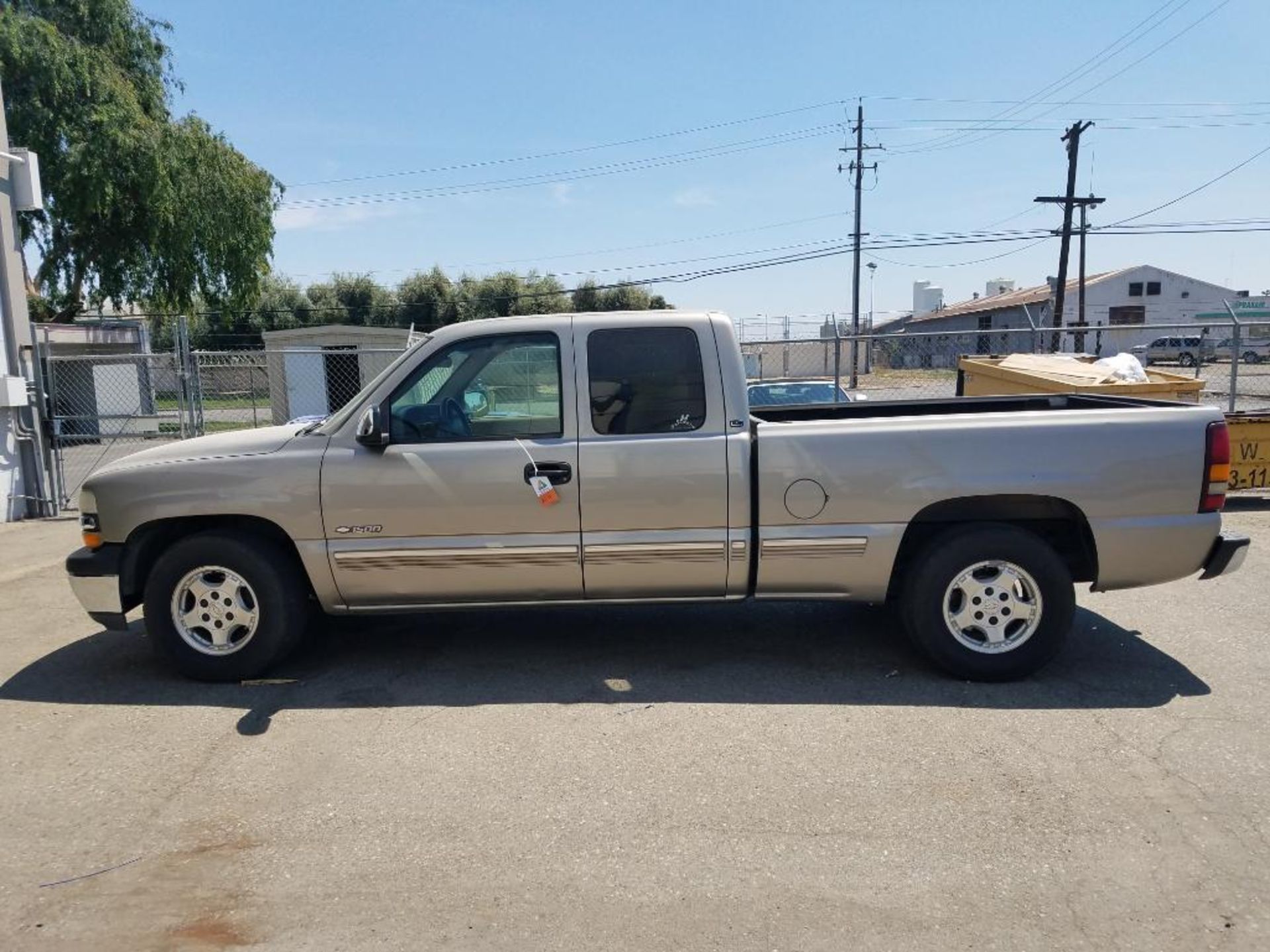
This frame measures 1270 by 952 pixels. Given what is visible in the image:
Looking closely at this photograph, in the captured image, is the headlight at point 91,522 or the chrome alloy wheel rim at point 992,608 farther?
the headlight at point 91,522

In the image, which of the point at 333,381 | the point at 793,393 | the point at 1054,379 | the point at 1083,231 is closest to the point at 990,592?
the point at 1054,379

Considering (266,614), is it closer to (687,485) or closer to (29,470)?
(687,485)

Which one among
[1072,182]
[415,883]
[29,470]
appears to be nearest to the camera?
[415,883]

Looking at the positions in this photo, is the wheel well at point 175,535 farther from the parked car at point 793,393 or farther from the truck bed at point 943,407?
the parked car at point 793,393

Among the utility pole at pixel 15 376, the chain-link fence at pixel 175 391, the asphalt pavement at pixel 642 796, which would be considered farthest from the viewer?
the chain-link fence at pixel 175 391

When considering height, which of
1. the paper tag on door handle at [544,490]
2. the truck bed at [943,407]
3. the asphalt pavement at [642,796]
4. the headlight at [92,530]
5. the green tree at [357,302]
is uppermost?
the green tree at [357,302]

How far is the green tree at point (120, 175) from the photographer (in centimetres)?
2208

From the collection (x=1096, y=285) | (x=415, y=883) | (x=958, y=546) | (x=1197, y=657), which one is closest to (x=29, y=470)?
(x=415, y=883)

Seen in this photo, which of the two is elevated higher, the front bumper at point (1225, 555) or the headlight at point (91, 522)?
the headlight at point (91, 522)

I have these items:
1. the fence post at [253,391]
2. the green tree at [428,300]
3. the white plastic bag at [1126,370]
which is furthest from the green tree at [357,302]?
the white plastic bag at [1126,370]

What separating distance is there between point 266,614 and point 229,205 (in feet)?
82.9

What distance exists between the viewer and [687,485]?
181 inches

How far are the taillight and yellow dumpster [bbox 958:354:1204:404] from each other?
4203 mm

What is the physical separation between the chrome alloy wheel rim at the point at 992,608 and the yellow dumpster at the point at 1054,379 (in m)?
4.78
